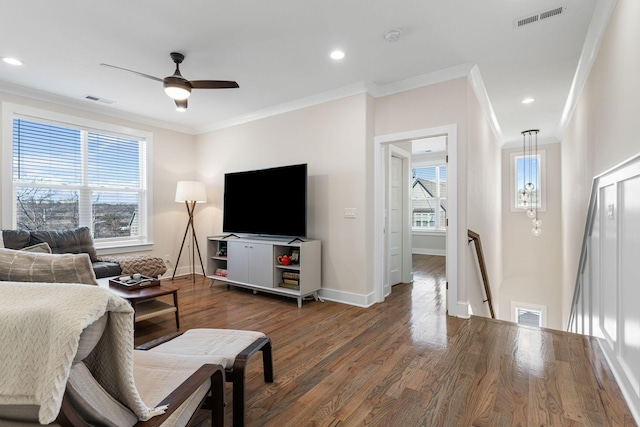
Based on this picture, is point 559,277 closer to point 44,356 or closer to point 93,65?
point 44,356

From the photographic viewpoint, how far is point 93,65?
3379 millimetres

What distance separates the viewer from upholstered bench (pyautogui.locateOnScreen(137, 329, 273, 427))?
164 cm

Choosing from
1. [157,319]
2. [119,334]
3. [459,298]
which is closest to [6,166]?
[157,319]

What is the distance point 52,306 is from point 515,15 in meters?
3.39

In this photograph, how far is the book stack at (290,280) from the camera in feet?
13.1

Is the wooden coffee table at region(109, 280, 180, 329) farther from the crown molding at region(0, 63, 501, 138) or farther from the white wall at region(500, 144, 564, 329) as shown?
the white wall at region(500, 144, 564, 329)

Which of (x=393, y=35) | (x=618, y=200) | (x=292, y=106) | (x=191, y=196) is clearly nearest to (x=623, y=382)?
(x=618, y=200)

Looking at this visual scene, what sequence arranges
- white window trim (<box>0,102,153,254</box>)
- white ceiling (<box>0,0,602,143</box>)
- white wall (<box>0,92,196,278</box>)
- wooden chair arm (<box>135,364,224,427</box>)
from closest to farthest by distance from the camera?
wooden chair arm (<box>135,364,224,427</box>) → white ceiling (<box>0,0,602,143</box>) → white window trim (<box>0,102,153,254</box>) → white wall (<box>0,92,196,278</box>)

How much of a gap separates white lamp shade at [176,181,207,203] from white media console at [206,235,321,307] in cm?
114

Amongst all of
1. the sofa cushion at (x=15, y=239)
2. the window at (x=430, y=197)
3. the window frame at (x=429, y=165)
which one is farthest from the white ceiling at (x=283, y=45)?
the window at (x=430, y=197)

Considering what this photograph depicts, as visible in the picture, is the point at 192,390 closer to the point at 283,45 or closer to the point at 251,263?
the point at 283,45

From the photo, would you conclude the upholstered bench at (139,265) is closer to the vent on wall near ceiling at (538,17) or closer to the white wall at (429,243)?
the vent on wall near ceiling at (538,17)

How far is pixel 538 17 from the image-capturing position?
2.54 meters

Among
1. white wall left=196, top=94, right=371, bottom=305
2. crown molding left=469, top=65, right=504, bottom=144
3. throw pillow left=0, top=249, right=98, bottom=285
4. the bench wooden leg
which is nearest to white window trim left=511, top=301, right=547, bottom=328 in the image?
crown molding left=469, top=65, right=504, bottom=144
